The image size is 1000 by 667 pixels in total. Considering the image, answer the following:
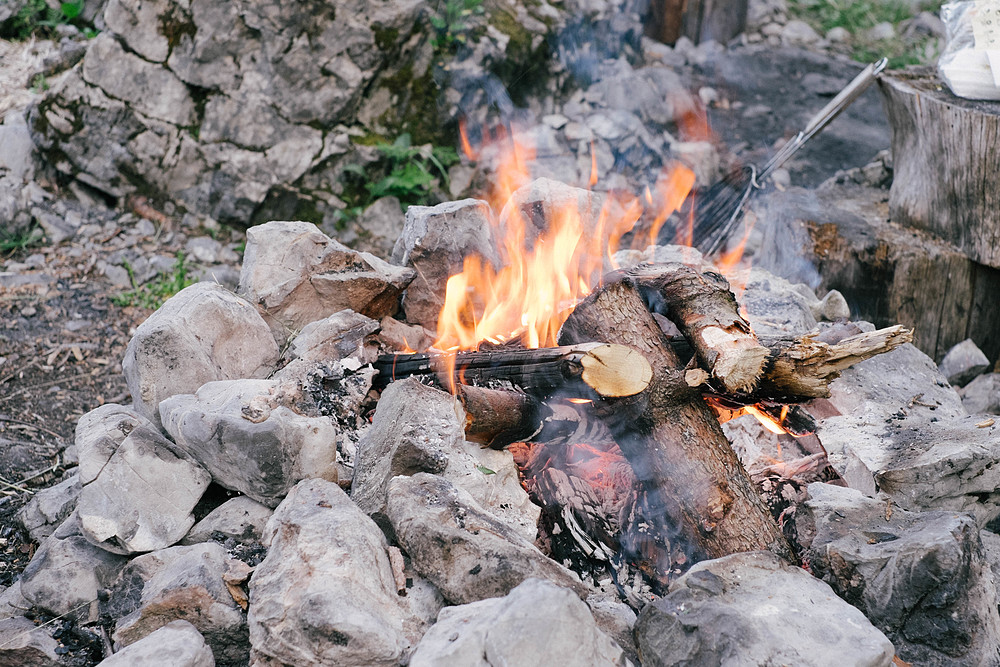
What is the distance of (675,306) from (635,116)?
4.47m

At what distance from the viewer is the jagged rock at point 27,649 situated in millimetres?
2150

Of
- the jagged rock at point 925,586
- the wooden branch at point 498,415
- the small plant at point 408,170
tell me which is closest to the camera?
the jagged rock at point 925,586

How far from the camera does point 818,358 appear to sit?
7.72 ft

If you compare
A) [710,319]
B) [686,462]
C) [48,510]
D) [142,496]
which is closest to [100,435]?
[142,496]

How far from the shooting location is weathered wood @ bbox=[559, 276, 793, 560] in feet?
7.64

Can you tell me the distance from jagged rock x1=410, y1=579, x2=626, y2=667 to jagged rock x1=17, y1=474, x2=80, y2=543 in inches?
64.2

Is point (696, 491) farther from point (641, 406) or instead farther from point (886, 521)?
point (886, 521)

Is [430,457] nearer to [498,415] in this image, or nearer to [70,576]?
[498,415]

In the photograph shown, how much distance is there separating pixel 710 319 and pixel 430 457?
103 cm

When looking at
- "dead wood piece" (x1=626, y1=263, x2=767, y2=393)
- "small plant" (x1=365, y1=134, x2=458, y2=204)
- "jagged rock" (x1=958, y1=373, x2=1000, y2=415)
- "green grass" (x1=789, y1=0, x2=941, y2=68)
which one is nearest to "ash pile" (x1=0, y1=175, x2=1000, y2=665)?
"dead wood piece" (x1=626, y1=263, x2=767, y2=393)

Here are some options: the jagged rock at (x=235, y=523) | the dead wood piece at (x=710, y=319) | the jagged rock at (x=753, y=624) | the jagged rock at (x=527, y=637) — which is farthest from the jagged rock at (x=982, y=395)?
the jagged rock at (x=235, y=523)

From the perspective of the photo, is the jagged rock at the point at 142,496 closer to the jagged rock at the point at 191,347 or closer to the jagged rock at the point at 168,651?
the jagged rock at the point at 191,347

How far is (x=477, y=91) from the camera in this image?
6.05m

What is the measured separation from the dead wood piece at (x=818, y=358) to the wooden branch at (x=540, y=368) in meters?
0.40
